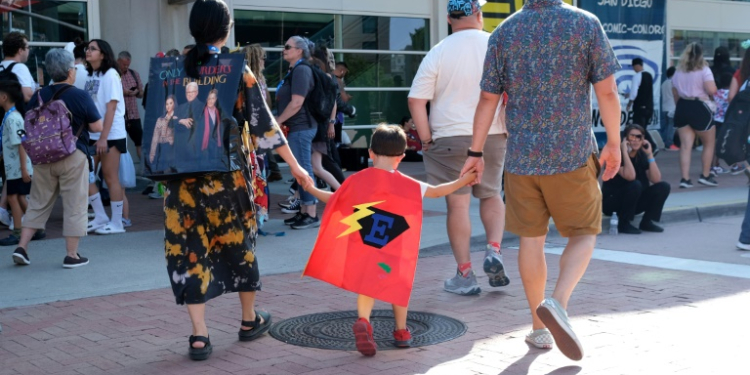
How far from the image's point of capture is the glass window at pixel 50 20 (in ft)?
45.2

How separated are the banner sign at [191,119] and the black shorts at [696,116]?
10.1 metres

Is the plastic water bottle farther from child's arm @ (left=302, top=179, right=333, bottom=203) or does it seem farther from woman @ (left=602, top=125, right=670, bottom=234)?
child's arm @ (left=302, top=179, right=333, bottom=203)

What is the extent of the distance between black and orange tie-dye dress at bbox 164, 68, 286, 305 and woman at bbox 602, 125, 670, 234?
17.8 ft

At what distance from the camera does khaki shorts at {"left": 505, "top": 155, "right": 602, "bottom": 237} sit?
5.02 metres

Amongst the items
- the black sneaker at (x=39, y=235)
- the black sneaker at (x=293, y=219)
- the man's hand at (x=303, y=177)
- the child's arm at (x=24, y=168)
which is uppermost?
the man's hand at (x=303, y=177)

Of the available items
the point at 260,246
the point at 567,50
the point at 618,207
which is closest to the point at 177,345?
the point at 567,50

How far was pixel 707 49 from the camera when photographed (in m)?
23.5

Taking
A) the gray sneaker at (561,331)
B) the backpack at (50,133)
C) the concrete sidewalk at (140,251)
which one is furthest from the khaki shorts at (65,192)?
the gray sneaker at (561,331)

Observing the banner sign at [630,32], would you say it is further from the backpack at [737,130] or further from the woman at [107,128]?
the woman at [107,128]

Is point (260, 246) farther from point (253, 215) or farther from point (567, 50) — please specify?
point (567, 50)

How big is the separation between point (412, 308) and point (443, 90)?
155 cm

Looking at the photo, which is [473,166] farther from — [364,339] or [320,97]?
[320,97]

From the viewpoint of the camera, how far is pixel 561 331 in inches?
186

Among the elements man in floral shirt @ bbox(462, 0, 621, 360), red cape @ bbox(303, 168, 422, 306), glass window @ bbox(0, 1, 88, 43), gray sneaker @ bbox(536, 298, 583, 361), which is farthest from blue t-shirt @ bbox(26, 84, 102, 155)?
glass window @ bbox(0, 1, 88, 43)
